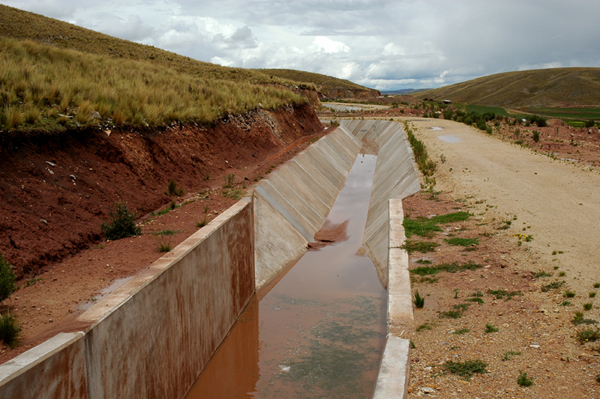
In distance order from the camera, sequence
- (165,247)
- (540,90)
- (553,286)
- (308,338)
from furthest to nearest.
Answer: (540,90)
(308,338)
(165,247)
(553,286)

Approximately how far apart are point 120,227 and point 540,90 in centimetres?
14213

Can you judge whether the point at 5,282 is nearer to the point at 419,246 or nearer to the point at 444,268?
the point at 444,268

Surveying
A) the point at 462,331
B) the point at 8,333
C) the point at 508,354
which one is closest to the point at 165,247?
the point at 8,333

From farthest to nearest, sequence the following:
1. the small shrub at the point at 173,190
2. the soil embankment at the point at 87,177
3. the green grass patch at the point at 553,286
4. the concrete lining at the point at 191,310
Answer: the small shrub at the point at 173,190 < the soil embankment at the point at 87,177 < the green grass patch at the point at 553,286 < the concrete lining at the point at 191,310

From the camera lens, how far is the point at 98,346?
5.66 m

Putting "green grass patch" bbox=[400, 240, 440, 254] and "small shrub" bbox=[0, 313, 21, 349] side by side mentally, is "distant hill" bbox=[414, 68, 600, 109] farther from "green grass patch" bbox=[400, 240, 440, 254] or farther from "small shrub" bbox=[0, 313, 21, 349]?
"small shrub" bbox=[0, 313, 21, 349]

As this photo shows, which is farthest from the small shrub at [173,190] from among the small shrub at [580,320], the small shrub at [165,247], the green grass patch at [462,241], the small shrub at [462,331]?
the small shrub at [580,320]

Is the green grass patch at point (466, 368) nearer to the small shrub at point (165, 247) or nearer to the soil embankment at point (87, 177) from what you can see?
the small shrub at point (165, 247)

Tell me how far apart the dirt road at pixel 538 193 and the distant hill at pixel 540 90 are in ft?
308

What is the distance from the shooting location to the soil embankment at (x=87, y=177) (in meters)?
8.49

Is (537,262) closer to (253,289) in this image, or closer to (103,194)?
(253,289)

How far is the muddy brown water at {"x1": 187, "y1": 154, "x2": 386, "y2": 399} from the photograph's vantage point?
841cm

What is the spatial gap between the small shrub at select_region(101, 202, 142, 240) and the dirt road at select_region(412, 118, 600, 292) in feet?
25.8

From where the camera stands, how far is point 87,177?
11.5m
